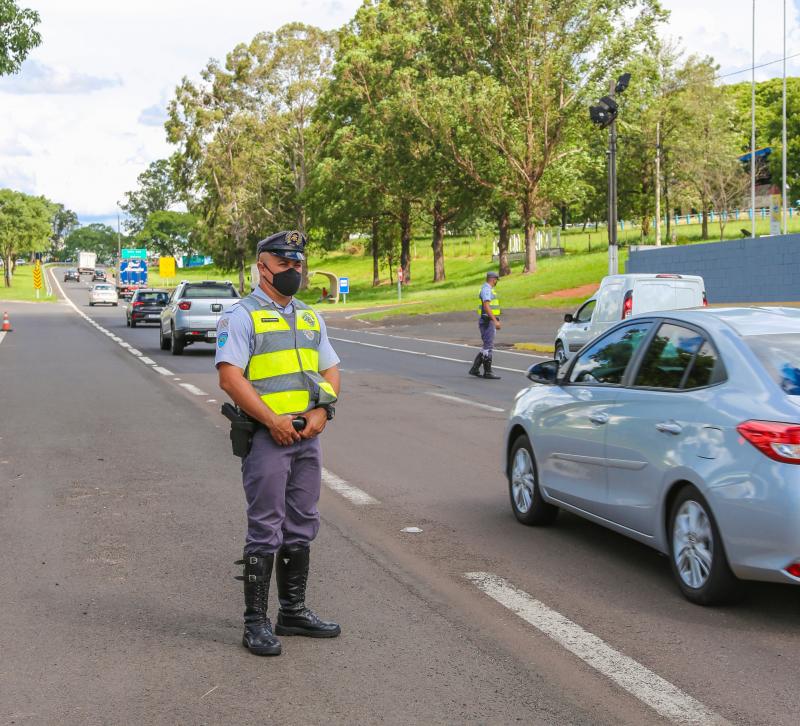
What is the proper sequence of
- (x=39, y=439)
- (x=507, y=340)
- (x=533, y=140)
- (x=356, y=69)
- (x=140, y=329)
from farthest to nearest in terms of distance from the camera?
(x=356, y=69), (x=533, y=140), (x=140, y=329), (x=507, y=340), (x=39, y=439)

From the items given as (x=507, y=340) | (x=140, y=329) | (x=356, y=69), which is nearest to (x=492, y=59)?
(x=356, y=69)

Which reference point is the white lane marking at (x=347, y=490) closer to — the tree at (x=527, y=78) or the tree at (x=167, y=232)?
the tree at (x=527, y=78)

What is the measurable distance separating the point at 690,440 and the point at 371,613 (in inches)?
Result: 69.0

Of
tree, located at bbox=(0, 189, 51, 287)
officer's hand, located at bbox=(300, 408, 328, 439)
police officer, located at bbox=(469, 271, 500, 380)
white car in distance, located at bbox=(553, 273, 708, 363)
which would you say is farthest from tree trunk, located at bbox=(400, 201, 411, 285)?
tree, located at bbox=(0, 189, 51, 287)

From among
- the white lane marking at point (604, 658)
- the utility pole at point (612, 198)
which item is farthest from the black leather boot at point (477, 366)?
the white lane marking at point (604, 658)

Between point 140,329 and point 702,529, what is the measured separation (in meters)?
38.5

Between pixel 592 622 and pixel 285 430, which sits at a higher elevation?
pixel 285 430

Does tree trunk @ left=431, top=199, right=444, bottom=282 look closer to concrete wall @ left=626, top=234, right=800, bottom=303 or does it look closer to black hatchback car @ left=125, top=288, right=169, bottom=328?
black hatchback car @ left=125, top=288, right=169, bottom=328

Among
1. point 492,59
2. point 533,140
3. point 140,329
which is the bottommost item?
point 140,329

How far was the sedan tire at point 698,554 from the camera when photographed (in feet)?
18.5

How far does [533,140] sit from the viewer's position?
192ft

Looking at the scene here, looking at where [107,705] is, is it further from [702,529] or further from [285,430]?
[702,529]

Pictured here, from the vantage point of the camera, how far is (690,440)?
19.2ft

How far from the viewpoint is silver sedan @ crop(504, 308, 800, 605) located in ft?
17.7
